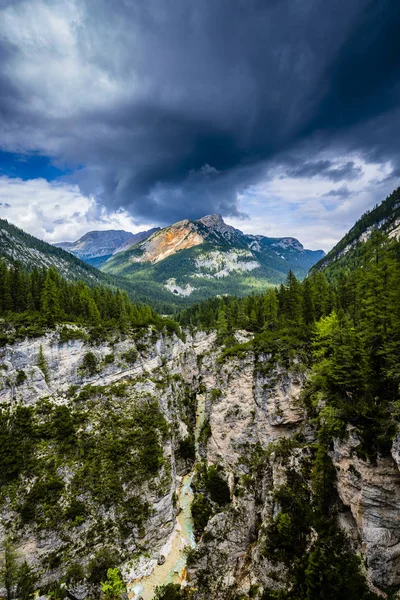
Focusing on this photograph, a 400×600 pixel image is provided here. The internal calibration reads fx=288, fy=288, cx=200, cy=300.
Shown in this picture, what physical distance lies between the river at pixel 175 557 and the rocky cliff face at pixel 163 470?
1.84 meters

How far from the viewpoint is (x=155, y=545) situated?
1853 inches

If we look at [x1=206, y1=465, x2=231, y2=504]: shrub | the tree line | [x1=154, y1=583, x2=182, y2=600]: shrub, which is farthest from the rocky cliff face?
the tree line

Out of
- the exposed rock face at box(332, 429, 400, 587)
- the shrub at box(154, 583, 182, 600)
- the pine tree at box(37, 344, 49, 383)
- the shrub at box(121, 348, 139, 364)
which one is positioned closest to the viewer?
the exposed rock face at box(332, 429, 400, 587)

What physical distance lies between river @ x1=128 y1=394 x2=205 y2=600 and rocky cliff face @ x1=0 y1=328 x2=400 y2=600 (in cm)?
184

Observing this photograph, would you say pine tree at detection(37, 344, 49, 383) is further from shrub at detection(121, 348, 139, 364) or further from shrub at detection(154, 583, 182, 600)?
shrub at detection(154, 583, 182, 600)

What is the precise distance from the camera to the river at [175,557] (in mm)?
41906

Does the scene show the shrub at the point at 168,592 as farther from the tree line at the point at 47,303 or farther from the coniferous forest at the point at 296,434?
the tree line at the point at 47,303

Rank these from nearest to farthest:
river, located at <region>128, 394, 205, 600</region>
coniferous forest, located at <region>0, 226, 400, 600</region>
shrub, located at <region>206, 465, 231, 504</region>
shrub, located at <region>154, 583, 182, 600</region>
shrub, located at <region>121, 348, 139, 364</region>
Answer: coniferous forest, located at <region>0, 226, 400, 600</region> → shrub, located at <region>154, 583, 182, 600</region> → river, located at <region>128, 394, 205, 600</region> → shrub, located at <region>206, 465, 231, 504</region> → shrub, located at <region>121, 348, 139, 364</region>

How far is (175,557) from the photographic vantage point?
46.3 meters

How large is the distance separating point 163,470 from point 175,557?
486 inches

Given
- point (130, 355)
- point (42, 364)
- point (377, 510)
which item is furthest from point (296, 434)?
point (42, 364)

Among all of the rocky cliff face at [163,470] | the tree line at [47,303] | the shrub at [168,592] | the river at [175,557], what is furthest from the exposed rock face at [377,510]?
the tree line at [47,303]

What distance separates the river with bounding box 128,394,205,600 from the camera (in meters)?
41.9

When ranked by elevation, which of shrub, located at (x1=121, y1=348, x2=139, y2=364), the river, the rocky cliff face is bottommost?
the river
